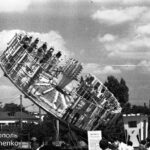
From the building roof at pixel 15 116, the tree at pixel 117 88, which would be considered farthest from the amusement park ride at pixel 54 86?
the building roof at pixel 15 116

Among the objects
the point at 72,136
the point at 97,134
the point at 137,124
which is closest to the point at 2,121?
the point at 72,136

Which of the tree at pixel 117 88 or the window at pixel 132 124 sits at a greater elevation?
the tree at pixel 117 88

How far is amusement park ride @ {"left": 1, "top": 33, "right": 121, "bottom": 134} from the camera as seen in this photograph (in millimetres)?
42594

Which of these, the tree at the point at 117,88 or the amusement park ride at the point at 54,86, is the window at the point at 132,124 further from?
the tree at the point at 117,88

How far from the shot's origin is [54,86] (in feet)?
146

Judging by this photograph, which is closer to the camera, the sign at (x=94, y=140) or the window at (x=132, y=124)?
the sign at (x=94, y=140)

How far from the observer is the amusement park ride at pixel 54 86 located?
1677 inches

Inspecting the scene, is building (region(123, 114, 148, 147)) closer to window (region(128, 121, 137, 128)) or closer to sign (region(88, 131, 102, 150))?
window (region(128, 121, 137, 128))

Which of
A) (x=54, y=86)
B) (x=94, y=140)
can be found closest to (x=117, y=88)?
(x=54, y=86)

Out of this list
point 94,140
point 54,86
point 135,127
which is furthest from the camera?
point 54,86

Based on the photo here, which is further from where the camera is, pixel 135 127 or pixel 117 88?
pixel 117 88

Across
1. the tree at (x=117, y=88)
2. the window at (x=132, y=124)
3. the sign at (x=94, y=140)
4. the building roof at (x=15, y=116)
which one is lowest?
the sign at (x=94, y=140)

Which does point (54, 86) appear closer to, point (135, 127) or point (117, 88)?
point (135, 127)

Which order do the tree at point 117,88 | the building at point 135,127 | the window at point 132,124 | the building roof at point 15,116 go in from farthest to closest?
1. the building roof at point 15,116
2. the tree at point 117,88
3. the window at point 132,124
4. the building at point 135,127
